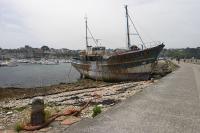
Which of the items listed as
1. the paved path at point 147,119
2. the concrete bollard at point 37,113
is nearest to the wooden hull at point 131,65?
the paved path at point 147,119

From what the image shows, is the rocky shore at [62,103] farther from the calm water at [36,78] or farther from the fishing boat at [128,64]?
the calm water at [36,78]

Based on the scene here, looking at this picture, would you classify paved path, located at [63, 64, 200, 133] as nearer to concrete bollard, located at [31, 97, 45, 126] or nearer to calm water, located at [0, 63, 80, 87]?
concrete bollard, located at [31, 97, 45, 126]

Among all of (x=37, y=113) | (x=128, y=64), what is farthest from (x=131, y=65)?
(x=37, y=113)

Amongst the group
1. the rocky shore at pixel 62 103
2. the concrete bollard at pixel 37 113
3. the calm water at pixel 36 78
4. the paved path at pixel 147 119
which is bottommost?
the calm water at pixel 36 78

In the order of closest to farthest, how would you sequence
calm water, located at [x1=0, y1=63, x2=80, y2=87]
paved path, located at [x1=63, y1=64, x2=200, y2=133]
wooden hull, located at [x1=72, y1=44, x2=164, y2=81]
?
1. paved path, located at [x1=63, y1=64, x2=200, y2=133]
2. wooden hull, located at [x1=72, y1=44, x2=164, y2=81]
3. calm water, located at [x1=0, y1=63, x2=80, y2=87]

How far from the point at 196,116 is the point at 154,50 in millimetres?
26870

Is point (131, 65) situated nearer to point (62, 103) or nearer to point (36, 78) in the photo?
point (62, 103)

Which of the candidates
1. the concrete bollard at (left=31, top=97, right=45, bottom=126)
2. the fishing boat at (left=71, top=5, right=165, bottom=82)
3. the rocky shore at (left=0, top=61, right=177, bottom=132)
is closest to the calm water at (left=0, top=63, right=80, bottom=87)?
the fishing boat at (left=71, top=5, right=165, bottom=82)

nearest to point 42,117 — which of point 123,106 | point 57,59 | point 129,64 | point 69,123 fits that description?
point 69,123

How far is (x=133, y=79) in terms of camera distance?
36.3 meters

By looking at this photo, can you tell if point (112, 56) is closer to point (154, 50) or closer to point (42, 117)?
point (154, 50)

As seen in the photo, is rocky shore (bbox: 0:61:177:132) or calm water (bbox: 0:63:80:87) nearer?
rocky shore (bbox: 0:61:177:132)

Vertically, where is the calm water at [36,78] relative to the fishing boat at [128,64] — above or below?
below

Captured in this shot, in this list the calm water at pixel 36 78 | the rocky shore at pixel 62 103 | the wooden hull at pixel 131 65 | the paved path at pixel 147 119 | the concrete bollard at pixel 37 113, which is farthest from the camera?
the calm water at pixel 36 78
